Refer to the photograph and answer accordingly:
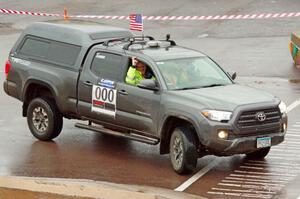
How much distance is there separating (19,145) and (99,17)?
1734 centimetres

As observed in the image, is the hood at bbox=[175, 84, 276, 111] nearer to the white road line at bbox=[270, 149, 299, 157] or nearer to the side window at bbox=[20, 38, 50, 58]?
the white road line at bbox=[270, 149, 299, 157]

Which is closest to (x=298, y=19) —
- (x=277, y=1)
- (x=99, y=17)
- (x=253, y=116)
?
(x=277, y=1)

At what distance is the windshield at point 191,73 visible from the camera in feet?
43.4

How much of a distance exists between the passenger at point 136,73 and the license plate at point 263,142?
2265 mm

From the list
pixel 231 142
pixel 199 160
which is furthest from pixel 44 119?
pixel 231 142

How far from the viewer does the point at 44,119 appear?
14977 millimetres

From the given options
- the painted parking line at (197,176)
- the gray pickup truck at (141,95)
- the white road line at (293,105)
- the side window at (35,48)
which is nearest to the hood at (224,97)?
the gray pickup truck at (141,95)

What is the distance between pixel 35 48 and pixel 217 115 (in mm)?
4594

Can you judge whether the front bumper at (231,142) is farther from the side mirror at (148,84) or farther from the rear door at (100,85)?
the rear door at (100,85)

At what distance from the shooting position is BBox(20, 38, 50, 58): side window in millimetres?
15094

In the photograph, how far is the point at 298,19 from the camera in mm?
29031

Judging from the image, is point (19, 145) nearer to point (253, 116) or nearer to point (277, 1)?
point (253, 116)

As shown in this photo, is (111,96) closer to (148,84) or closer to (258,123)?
(148,84)

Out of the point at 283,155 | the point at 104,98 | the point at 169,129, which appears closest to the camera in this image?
the point at 169,129
